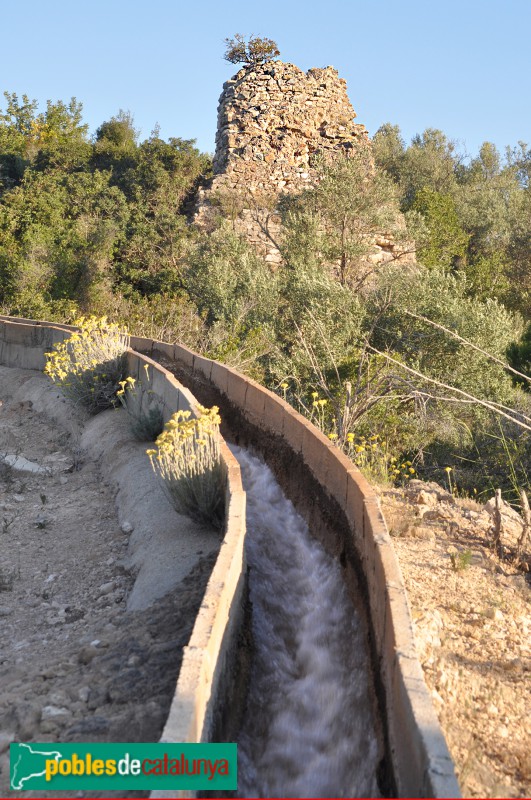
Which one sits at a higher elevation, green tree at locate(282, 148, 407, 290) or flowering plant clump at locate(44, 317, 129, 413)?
green tree at locate(282, 148, 407, 290)

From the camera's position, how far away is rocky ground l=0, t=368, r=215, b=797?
4090 mm

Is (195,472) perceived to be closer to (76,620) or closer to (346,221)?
(76,620)

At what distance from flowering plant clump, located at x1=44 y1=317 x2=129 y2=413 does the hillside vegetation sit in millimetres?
2499

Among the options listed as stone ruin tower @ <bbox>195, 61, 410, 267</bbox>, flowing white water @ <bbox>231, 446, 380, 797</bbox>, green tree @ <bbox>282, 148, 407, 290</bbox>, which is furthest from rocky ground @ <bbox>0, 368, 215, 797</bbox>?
stone ruin tower @ <bbox>195, 61, 410, 267</bbox>

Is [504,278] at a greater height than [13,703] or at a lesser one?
greater

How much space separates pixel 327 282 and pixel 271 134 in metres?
13.5

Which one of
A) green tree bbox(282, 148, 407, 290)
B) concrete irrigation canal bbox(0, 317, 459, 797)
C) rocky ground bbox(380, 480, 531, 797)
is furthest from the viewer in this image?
green tree bbox(282, 148, 407, 290)

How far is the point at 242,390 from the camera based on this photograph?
33.4 ft

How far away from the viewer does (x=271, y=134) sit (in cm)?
2975

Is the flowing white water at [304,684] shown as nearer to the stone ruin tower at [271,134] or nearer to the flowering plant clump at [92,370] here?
the flowering plant clump at [92,370]

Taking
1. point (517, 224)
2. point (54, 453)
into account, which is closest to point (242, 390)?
point (54, 453)

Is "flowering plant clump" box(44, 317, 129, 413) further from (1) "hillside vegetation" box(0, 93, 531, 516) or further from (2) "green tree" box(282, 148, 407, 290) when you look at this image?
(2) "green tree" box(282, 148, 407, 290)

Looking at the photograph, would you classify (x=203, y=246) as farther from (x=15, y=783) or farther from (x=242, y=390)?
(x=15, y=783)

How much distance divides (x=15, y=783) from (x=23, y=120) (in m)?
39.3
